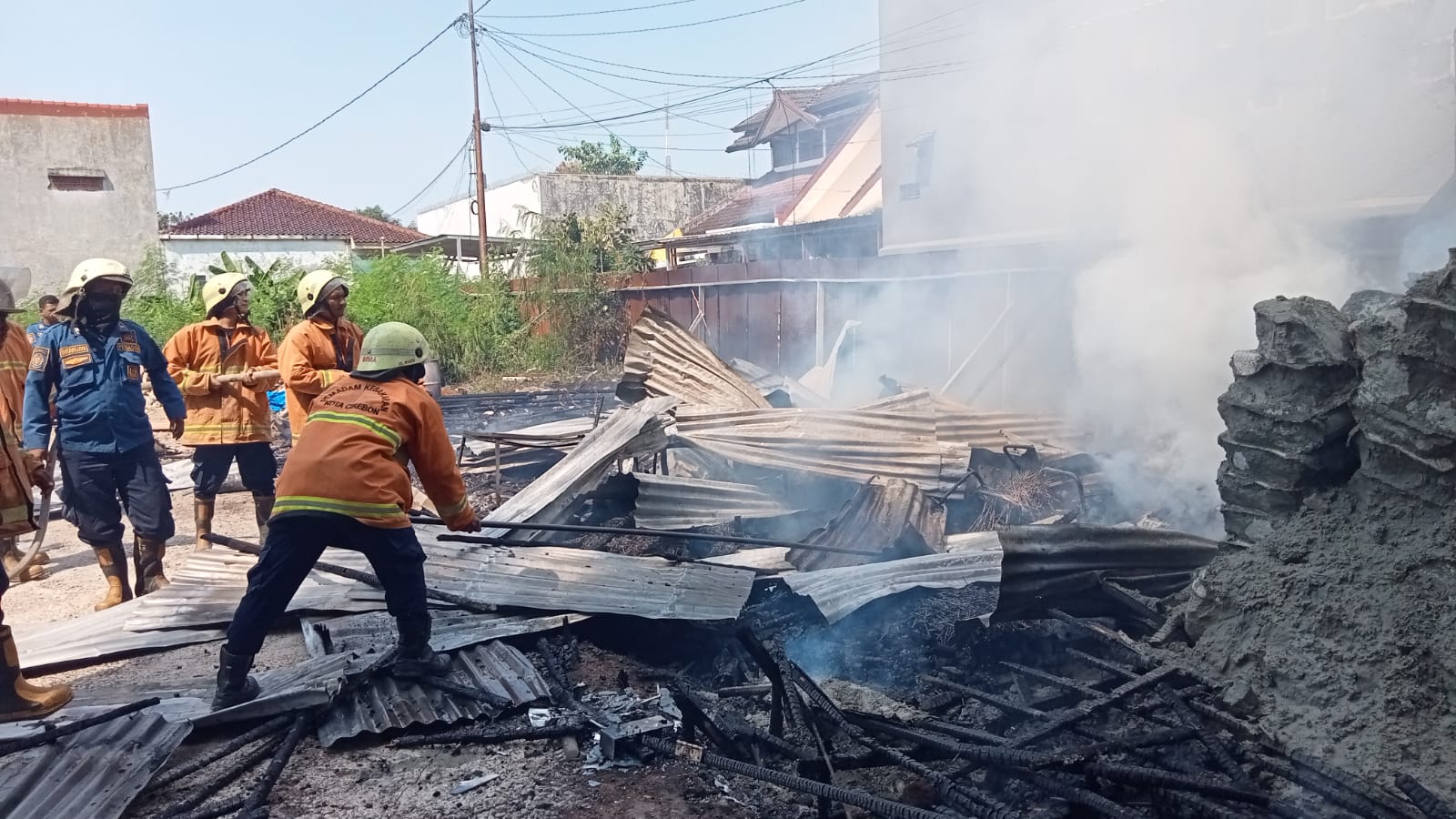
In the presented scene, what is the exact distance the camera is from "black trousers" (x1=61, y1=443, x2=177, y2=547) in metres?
4.98

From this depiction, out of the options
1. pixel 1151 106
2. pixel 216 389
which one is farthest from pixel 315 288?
pixel 1151 106

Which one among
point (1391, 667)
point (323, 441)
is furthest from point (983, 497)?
point (323, 441)

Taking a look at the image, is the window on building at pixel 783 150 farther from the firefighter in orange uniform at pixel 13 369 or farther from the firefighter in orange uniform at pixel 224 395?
the firefighter in orange uniform at pixel 13 369

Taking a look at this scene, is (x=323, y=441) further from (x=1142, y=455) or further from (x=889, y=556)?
(x=1142, y=455)

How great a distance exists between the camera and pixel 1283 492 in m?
3.78

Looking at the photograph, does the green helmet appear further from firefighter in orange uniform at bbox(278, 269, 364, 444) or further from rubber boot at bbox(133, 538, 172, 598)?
rubber boot at bbox(133, 538, 172, 598)

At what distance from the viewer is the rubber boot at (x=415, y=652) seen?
3926mm

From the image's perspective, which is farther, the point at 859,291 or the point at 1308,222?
the point at 859,291

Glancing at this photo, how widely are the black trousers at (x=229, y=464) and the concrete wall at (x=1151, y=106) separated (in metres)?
9.59

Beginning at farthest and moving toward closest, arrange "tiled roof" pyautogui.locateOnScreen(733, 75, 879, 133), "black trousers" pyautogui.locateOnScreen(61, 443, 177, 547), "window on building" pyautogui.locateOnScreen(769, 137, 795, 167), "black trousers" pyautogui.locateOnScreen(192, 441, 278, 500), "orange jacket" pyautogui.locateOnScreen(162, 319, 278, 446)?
"window on building" pyautogui.locateOnScreen(769, 137, 795, 167) → "tiled roof" pyautogui.locateOnScreen(733, 75, 879, 133) → "black trousers" pyautogui.locateOnScreen(192, 441, 278, 500) → "orange jacket" pyautogui.locateOnScreen(162, 319, 278, 446) → "black trousers" pyautogui.locateOnScreen(61, 443, 177, 547)

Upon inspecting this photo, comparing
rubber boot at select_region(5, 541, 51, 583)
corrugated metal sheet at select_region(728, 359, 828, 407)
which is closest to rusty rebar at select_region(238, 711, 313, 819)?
rubber boot at select_region(5, 541, 51, 583)

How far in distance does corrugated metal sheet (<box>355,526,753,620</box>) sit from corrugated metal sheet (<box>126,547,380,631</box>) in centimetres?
18

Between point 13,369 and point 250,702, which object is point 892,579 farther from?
point 13,369

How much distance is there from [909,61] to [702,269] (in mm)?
5661
